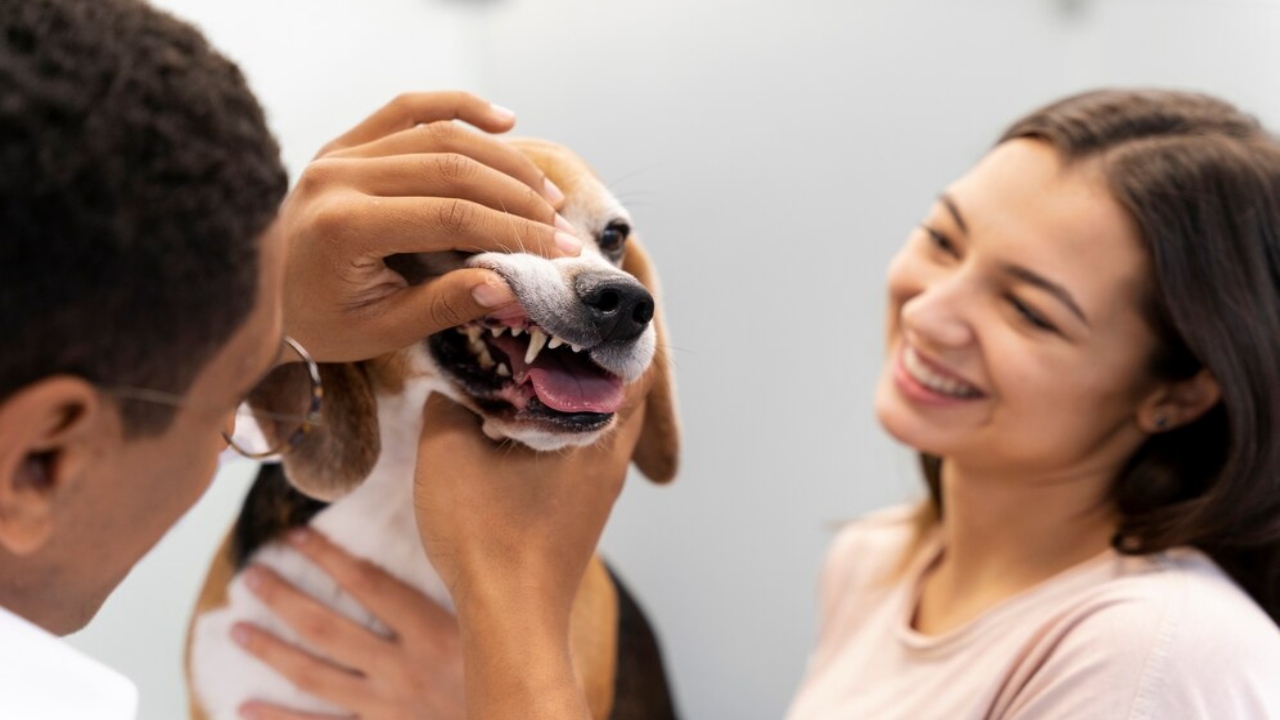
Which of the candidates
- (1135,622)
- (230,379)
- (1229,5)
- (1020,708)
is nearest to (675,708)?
(1020,708)

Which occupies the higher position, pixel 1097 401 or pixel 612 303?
pixel 612 303

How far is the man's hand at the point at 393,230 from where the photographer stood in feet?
3.39

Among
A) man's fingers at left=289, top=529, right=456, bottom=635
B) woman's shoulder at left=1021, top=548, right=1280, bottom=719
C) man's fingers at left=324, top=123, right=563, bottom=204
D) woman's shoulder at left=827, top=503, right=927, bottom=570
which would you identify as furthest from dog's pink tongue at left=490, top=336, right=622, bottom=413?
woman's shoulder at left=827, top=503, right=927, bottom=570

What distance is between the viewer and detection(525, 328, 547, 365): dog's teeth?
3.97ft

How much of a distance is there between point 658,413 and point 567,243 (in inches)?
15.4

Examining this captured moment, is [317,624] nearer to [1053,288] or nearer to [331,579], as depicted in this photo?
[331,579]

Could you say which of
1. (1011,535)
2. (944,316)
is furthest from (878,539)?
(944,316)

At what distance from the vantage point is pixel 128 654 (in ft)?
4.49

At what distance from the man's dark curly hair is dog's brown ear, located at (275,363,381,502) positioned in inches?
23.1

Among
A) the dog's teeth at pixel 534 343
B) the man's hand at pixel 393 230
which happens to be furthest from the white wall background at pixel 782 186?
the man's hand at pixel 393 230

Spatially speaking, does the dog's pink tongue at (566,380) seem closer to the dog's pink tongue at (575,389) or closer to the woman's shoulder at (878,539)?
the dog's pink tongue at (575,389)

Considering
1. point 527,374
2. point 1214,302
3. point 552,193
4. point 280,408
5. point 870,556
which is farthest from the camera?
point 870,556

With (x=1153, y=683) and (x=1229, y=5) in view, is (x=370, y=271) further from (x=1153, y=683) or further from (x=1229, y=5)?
(x=1229, y=5)

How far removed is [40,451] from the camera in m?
0.70
